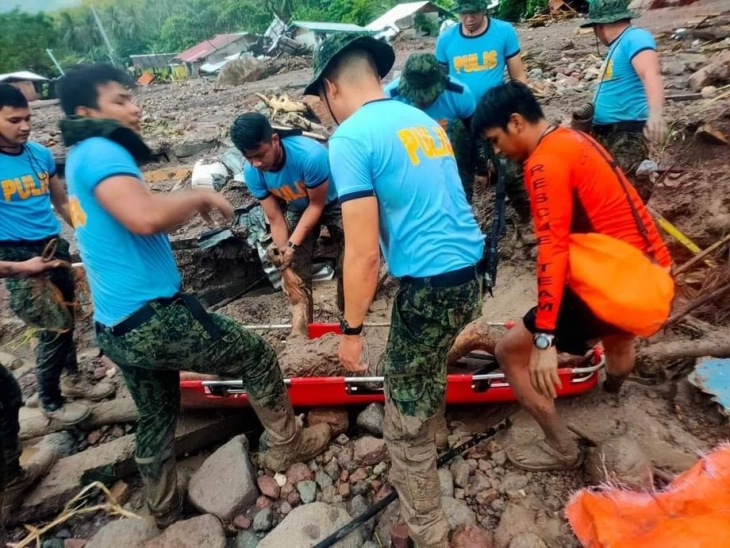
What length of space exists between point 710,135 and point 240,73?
2128cm

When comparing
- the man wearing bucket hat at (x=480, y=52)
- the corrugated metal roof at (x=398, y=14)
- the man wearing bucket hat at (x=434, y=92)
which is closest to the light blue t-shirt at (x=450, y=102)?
the man wearing bucket hat at (x=434, y=92)

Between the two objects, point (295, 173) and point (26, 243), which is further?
point (295, 173)

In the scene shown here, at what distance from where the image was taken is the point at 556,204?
201 cm

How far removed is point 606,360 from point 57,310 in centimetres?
374

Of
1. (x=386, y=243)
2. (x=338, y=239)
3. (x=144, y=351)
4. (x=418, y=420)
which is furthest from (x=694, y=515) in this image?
(x=338, y=239)

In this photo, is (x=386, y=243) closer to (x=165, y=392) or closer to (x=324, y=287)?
(x=165, y=392)

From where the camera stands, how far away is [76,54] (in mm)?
46156

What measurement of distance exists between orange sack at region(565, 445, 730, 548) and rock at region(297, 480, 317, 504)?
1.43 meters

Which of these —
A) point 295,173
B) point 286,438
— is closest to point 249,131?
point 295,173

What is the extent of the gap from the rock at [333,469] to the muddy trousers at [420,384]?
76cm

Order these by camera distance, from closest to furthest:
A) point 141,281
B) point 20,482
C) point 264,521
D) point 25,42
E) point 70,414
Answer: point 141,281 < point 264,521 < point 20,482 < point 70,414 < point 25,42

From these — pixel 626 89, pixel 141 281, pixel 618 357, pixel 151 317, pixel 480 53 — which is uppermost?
pixel 480 53

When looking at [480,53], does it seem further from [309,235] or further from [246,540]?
[246,540]

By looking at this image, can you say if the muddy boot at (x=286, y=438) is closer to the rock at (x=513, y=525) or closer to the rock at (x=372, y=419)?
the rock at (x=372, y=419)
